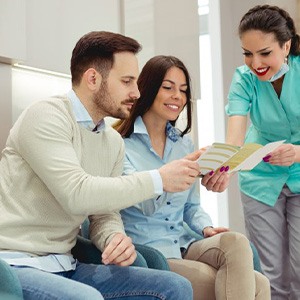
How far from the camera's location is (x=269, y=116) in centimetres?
259

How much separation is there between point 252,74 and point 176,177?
1.03 meters

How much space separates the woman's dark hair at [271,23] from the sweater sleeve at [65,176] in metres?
1.04

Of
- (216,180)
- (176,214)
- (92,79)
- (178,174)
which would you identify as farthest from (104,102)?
(176,214)

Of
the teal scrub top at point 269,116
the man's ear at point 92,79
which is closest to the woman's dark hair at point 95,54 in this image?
the man's ear at point 92,79

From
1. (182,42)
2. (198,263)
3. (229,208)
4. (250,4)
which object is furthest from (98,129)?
(250,4)

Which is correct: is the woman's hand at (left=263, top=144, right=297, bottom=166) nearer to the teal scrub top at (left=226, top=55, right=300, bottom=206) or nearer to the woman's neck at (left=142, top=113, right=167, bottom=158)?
the teal scrub top at (left=226, top=55, right=300, bottom=206)

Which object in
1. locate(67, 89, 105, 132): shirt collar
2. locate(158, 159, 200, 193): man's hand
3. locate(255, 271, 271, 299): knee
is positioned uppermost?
locate(67, 89, 105, 132): shirt collar

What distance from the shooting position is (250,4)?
4281 millimetres

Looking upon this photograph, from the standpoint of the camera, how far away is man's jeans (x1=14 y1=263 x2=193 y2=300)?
149cm

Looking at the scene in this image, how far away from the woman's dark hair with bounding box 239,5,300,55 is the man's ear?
→ 33.9 inches

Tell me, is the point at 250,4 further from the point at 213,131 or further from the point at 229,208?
the point at 229,208

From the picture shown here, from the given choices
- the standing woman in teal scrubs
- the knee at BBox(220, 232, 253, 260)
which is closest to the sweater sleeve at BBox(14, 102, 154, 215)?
the knee at BBox(220, 232, 253, 260)

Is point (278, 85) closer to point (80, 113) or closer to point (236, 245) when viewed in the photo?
point (236, 245)

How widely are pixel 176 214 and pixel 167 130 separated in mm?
339
